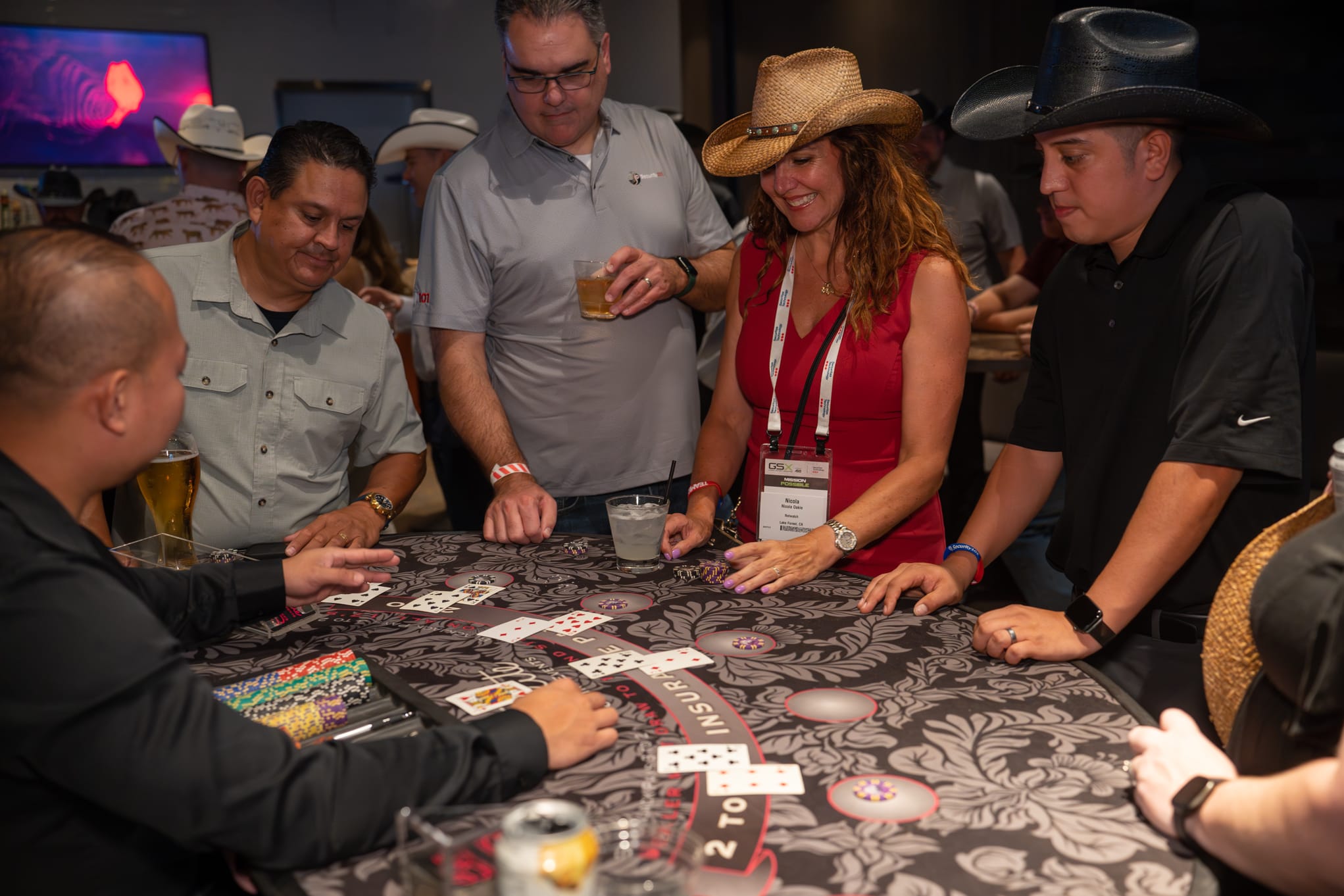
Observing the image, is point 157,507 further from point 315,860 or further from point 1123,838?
point 1123,838

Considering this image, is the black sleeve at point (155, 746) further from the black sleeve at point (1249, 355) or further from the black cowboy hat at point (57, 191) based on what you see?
the black cowboy hat at point (57, 191)

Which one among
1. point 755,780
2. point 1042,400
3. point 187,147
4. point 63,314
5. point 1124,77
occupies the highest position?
point 187,147

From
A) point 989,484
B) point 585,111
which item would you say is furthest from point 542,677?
point 585,111

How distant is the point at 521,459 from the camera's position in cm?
261

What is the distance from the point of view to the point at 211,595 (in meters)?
1.67

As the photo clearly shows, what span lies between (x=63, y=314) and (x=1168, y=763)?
4.33ft

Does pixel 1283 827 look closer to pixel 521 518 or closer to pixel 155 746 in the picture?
pixel 155 746

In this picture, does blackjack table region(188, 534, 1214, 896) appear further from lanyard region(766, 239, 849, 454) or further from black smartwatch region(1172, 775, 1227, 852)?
lanyard region(766, 239, 849, 454)

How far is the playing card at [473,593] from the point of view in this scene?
190cm

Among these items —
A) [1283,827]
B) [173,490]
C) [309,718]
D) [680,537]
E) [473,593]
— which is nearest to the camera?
[1283,827]

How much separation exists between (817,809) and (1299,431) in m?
1.10

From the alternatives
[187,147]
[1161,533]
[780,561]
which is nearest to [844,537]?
[780,561]

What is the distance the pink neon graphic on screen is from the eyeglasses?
7014 millimetres

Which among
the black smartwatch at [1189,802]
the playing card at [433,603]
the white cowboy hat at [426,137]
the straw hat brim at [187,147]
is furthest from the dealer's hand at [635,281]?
the straw hat brim at [187,147]
